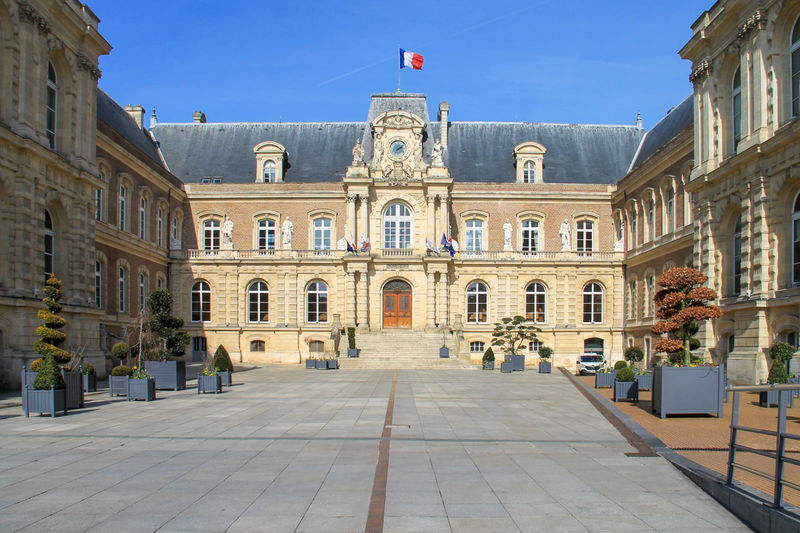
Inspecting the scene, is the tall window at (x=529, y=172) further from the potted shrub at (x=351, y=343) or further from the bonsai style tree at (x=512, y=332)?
the potted shrub at (x=351, y=343)

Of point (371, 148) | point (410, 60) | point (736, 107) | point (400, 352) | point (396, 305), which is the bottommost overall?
point (400, 352)

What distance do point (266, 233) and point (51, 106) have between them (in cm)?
1925

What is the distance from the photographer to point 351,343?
40281 mm

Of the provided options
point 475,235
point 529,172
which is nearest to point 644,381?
point 475,235

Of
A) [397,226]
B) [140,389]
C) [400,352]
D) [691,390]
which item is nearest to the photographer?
[691,390]

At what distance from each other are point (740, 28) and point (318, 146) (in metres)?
29.4

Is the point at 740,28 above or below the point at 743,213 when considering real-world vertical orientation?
above

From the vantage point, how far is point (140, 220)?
130ft

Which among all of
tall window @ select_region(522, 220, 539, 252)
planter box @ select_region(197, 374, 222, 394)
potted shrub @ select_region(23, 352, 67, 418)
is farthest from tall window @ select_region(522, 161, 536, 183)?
potted shrub @ select_region(23, 352, 67, 418)

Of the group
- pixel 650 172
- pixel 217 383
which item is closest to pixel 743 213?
pixel 650 172

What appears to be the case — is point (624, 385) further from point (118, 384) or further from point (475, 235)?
point (475, 235)

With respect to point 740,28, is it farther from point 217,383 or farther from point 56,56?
point 56,56

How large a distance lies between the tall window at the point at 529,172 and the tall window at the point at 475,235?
4235 millimetres

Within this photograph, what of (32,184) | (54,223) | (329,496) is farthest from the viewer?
(54,223)
